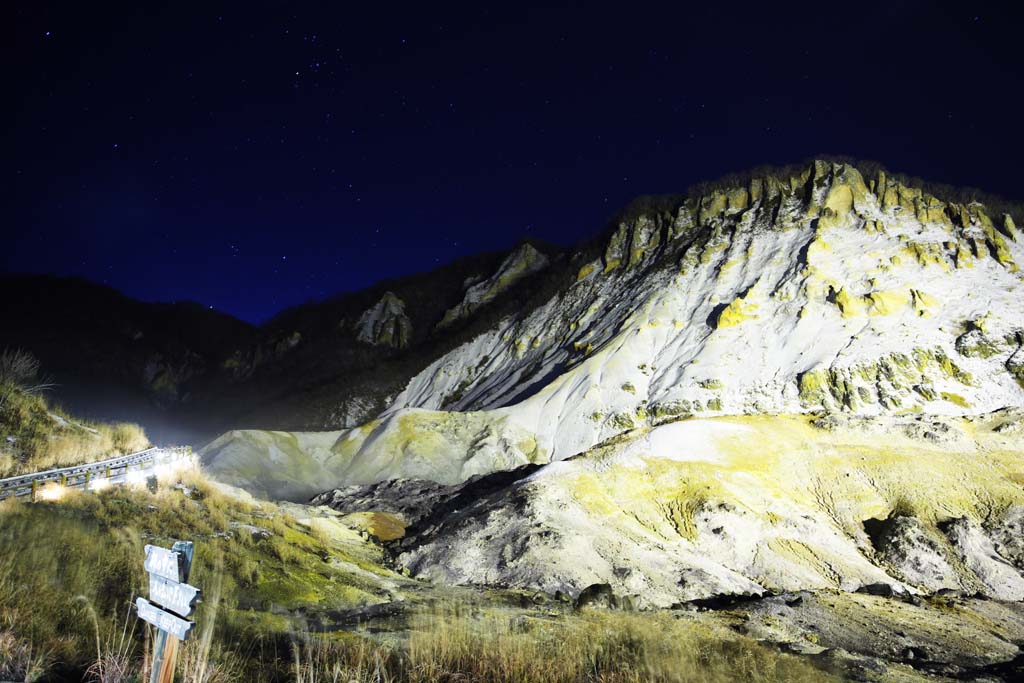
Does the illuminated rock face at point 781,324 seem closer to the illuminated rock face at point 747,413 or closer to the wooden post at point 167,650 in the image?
the illuminated rock face at point 747,413

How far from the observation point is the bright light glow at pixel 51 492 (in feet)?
39.1

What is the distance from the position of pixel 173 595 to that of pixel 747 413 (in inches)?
1343

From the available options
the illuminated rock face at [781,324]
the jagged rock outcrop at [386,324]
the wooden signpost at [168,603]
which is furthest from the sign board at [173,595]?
the jagged rock outcrop at [386,324]

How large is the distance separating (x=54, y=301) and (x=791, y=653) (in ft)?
355

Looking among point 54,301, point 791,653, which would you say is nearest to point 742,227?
point 791,653

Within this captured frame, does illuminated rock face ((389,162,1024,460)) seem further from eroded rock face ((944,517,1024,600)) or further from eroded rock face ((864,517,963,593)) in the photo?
eroded rock face ((864,517,963,593))

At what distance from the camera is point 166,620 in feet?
13.4

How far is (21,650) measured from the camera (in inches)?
209

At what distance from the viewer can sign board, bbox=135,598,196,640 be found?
3944 millimetres

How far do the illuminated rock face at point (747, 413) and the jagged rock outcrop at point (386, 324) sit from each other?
60.7 feet

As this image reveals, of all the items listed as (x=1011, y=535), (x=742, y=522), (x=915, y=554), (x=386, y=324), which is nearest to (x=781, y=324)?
(x=1011, y=535)

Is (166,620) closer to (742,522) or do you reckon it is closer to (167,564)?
(167,564)

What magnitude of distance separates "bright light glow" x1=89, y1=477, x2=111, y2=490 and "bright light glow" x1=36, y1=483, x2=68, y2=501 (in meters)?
1.16

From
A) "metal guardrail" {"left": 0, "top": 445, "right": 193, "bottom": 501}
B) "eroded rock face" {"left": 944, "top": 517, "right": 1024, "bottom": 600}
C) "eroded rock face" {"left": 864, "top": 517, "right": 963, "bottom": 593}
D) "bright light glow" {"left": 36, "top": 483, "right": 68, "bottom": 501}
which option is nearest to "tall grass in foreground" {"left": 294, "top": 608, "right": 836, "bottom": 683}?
"bright light glow" {"left": 36, "top": 483, "right": 68, "bottom": 501}
